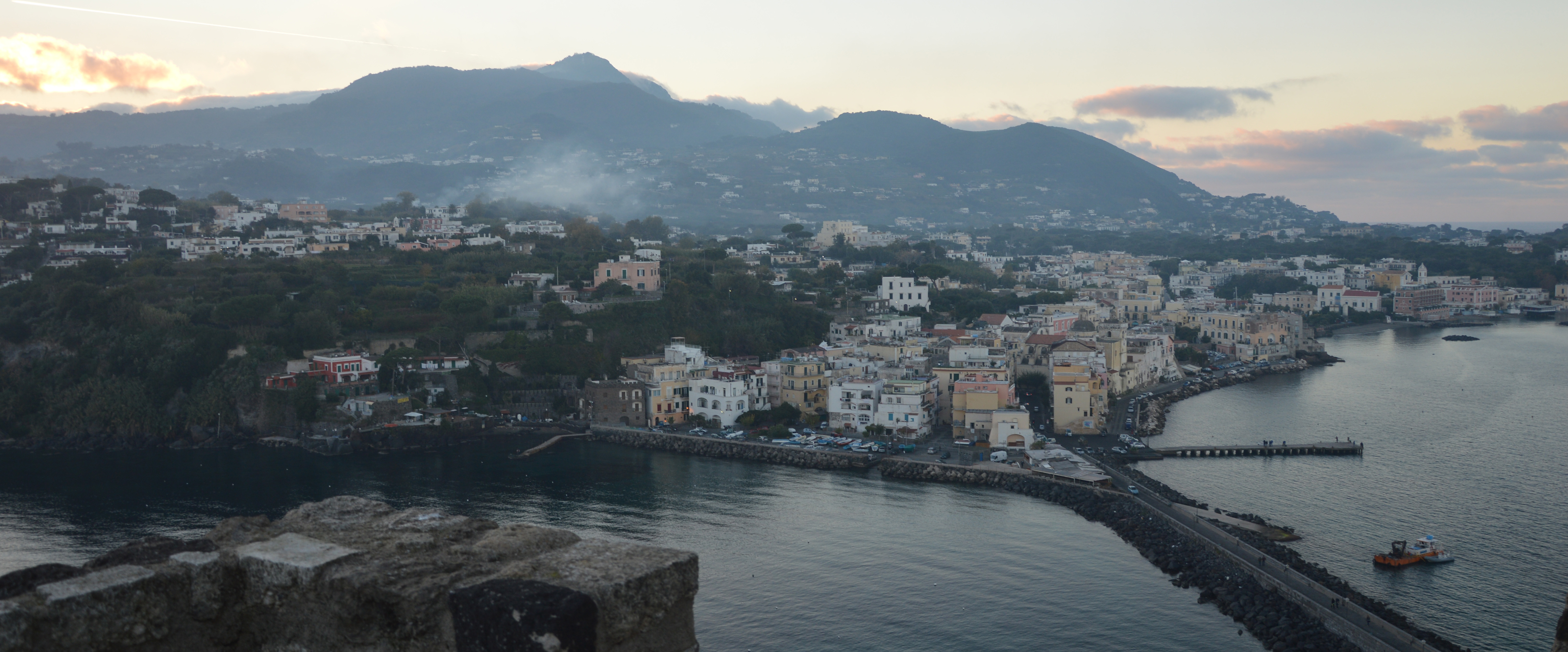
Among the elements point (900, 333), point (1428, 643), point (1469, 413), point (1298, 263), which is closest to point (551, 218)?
point (900, 333)

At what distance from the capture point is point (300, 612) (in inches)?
129

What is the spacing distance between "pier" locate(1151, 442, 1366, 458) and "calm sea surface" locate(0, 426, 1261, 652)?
16.1 feet

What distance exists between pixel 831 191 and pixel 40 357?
84902 mm

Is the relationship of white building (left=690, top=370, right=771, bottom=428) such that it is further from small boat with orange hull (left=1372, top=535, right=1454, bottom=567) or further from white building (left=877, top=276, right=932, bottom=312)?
small boat with orange hull (left=1372, top=535, right=1454, bottom=567)

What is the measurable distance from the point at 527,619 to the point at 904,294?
33.4m

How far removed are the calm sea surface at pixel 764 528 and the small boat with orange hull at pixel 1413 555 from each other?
277cm

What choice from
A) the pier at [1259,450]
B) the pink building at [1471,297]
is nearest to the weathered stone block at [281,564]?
the pier at [1259,450]

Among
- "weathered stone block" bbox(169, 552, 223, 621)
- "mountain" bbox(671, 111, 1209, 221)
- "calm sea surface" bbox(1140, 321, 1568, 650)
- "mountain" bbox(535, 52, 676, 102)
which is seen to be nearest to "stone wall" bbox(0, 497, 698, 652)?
"weathered stone block" bbox(169, 552, 223, 621)

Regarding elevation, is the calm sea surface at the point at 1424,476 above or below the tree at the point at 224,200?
below

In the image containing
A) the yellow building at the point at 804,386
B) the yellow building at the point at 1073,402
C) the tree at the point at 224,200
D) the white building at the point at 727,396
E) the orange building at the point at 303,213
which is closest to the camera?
the yellow building at the point at 1073,402

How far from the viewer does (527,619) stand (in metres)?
2.70

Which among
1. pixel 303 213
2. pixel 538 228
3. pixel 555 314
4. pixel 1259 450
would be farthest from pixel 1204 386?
pixel 303 213

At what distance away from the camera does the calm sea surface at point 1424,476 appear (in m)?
12.0

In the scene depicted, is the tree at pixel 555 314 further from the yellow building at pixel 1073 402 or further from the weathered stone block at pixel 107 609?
the weathered stone block at pixel 107 609
